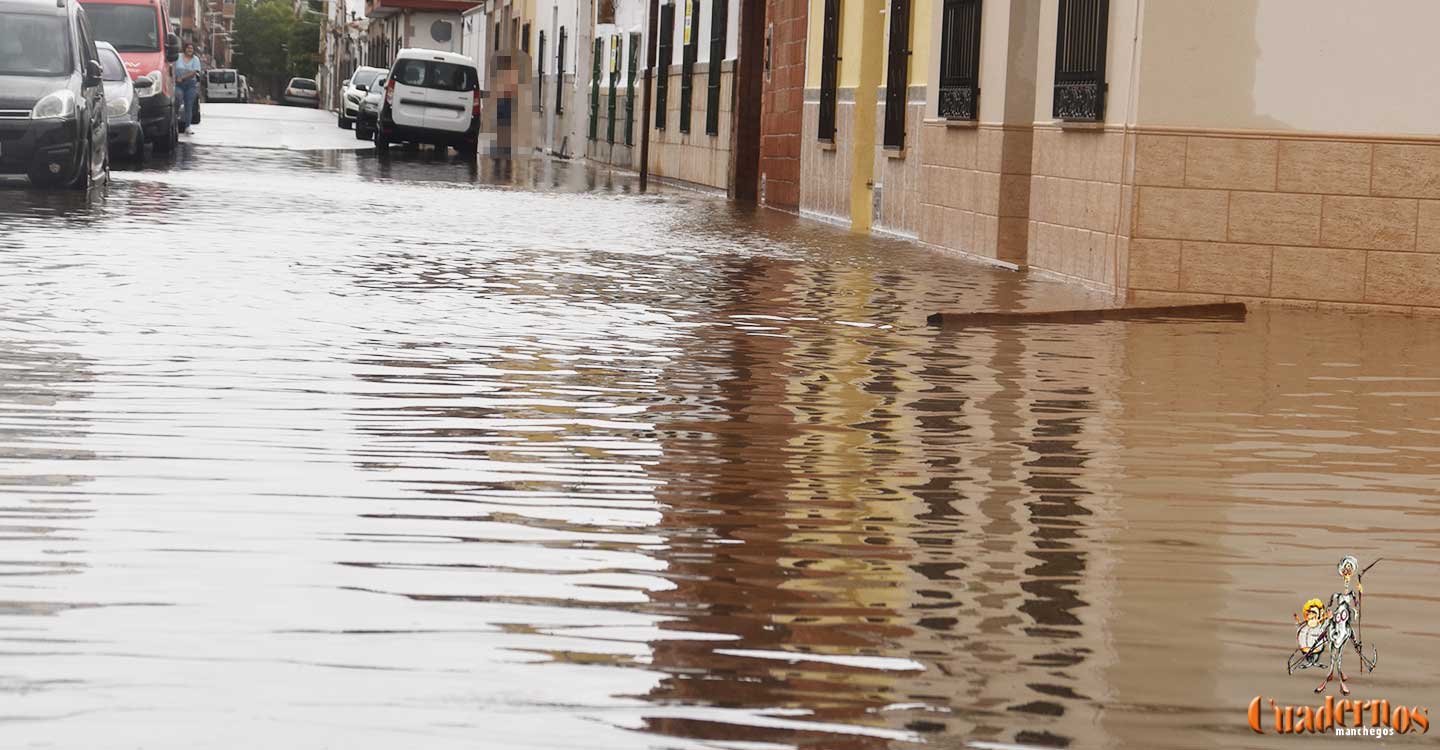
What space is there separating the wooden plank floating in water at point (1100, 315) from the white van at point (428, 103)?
100 ft

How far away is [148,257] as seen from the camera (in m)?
13.6

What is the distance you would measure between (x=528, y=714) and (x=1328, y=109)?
34.8 ft

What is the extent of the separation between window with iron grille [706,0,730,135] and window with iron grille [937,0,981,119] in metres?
12.0

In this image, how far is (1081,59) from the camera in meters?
15.0

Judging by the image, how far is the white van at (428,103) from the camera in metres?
42.3

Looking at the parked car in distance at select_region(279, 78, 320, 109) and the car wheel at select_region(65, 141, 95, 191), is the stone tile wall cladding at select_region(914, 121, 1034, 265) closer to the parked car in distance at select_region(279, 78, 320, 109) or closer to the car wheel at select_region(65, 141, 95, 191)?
the car wheel at select_region(65, 141, 95, 191)

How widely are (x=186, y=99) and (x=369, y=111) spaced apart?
19.0 ft

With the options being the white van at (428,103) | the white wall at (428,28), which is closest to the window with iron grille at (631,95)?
the white van at (428,103)

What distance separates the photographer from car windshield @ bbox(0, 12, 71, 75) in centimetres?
2020

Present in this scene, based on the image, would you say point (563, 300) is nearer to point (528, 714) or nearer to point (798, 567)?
point (798, 567)

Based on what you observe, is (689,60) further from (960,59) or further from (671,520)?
(671,520)

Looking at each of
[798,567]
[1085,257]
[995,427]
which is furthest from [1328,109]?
[798,567]

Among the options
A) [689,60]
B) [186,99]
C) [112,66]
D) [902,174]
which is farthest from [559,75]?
[902,174]

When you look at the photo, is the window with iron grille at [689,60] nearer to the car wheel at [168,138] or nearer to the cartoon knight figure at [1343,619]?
the car wheel at [168,138]
